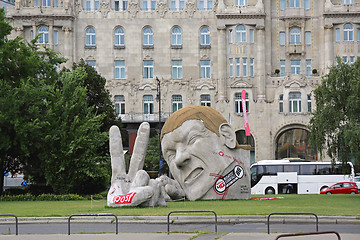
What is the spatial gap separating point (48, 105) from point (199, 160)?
45.2 ft

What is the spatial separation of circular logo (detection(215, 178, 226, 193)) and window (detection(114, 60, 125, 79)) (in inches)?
1952

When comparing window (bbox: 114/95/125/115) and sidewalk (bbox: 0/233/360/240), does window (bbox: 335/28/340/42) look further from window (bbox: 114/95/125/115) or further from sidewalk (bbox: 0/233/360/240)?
sidewalk (bbox: 0/233/360/240)

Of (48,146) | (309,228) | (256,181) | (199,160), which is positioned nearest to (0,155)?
(48,146)

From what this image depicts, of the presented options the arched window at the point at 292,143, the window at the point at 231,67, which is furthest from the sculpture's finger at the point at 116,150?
the window at the point at 231,67

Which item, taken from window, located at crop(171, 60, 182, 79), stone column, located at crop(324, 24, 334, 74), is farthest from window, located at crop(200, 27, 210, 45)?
stone column, located at crop(324, 24, 334, 74)

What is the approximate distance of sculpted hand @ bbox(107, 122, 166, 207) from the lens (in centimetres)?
2927

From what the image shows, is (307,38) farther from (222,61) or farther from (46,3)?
(46,3)

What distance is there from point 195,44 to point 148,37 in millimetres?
5579

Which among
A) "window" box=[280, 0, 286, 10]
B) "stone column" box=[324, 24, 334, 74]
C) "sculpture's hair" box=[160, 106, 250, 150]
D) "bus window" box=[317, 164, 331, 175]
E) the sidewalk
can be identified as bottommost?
"bus window" box=[317, 164, 331, 175]

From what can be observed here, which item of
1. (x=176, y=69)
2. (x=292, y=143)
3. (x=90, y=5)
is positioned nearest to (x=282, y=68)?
(x=292, y=143)

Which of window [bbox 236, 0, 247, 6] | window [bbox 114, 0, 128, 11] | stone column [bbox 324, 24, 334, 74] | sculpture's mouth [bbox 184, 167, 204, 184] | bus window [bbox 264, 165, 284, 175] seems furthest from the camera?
window [bbox 114, 0, 128, 11]

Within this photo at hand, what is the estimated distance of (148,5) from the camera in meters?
84.6

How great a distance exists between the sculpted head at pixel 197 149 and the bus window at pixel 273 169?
81.2ft

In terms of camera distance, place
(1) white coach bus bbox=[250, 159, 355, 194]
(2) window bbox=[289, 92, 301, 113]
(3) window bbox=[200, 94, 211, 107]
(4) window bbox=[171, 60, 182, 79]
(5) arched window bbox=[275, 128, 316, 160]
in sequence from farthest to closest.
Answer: (4) window bbox=[171, 60, 182, 79], (3) window bbox=[200, 94, 211, 107], (5) arched window bbox=[275, 128, 316, 160], (2) window bbox=[289, 92, 301, 113], (1) white coach bus bbox=[250, 159, 355, 194]
